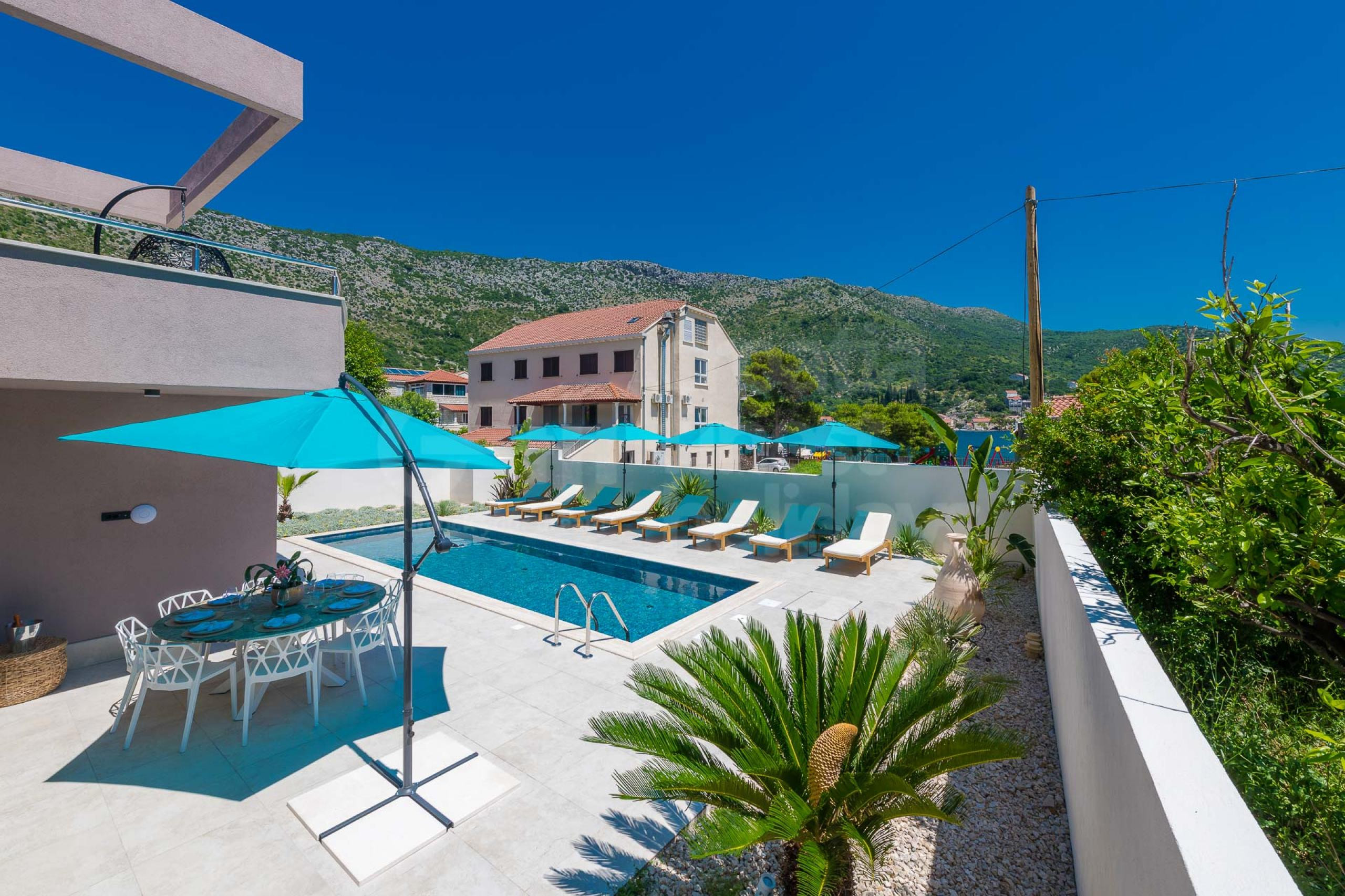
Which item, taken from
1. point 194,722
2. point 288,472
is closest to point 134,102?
point 288,472

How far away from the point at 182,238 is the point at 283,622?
155 inches

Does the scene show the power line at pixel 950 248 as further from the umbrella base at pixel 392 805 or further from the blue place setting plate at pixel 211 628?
the blue place setting plate at pixel 211 628

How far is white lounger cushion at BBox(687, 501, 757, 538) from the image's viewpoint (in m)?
13.2

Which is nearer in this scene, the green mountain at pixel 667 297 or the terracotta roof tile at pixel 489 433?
the green mountain at pixel 667 297

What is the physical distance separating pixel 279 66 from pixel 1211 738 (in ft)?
32.4

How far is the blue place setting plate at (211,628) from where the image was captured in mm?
5023

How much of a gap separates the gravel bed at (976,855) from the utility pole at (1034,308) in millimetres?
8624

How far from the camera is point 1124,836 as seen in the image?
6.97 feet

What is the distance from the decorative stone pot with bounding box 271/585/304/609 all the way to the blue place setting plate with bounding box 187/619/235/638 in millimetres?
430

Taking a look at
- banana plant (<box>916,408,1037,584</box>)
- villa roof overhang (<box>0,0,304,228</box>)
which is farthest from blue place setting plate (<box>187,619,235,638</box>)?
banana plant (<box>916,408,1037,584</box>)

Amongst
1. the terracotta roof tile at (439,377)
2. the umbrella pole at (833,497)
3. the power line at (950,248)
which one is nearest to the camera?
the power line at (950,248)

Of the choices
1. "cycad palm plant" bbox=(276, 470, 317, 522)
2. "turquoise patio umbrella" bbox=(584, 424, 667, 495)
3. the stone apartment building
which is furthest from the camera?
the stone apartment building

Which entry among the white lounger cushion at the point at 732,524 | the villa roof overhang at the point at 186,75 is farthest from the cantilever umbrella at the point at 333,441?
the white lounger cushion at the point at 732,524

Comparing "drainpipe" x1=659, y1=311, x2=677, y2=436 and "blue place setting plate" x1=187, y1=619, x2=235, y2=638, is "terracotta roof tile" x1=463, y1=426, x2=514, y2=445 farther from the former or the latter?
"blue place setting plate" x1=187, y1=619, x2=235, y2=638
